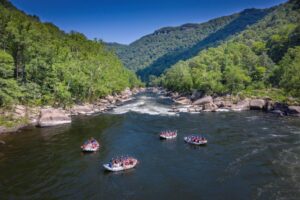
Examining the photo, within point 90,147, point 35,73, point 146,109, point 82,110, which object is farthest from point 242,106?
point 35,73

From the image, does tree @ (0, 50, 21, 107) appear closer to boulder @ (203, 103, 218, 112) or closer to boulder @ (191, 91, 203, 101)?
boulder @ (203, 103, 218, 112)

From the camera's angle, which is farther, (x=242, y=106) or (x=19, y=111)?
(x=242, y=106)

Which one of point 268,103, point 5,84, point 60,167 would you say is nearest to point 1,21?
point 5,84

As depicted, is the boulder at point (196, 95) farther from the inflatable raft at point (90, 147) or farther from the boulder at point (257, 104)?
the inflatable raft at point (90, 147)

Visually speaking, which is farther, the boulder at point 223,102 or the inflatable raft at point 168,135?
the boulder at point 223,102

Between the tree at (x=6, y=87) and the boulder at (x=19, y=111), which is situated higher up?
the tree at (x=6, y=87)

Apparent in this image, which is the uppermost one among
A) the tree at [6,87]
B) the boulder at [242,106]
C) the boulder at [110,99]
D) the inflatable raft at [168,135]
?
the tree at [6,87]

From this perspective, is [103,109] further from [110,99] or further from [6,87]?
[6,87]

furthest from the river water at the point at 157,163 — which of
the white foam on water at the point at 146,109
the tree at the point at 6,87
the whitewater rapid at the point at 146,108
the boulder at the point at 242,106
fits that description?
the boulder at the point at 242,106
